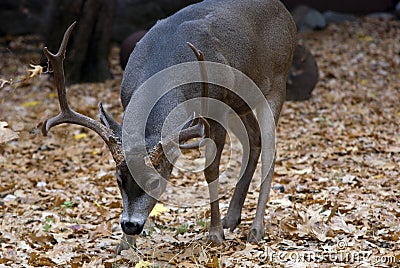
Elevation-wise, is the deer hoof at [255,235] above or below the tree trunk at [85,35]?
above

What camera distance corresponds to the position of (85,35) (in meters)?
11.9

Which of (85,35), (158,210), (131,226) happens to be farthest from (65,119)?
(85,35)

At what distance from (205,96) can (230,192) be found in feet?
7.86

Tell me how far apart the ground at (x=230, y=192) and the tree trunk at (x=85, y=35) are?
0.38m

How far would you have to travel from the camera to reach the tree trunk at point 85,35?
38.4 ft

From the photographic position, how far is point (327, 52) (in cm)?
1365

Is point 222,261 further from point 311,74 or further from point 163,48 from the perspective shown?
point 311,74

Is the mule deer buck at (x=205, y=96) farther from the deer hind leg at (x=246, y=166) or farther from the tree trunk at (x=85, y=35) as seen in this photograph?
the tree trunk at (x=85, y=35)

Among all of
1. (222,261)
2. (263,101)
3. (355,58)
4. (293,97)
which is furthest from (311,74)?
(222,261)

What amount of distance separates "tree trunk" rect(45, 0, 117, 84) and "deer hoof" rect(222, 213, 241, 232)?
21.2 feet

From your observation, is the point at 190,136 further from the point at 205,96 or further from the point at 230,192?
the point at 230,192

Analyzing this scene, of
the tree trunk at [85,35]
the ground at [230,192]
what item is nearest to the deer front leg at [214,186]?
the ground at [230,192]

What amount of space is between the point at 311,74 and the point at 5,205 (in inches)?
226

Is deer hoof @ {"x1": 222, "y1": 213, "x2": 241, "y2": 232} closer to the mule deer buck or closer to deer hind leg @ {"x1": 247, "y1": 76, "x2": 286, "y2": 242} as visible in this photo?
the mule deer buck
